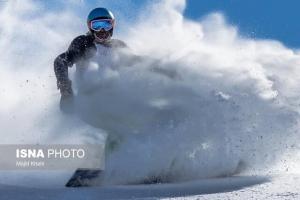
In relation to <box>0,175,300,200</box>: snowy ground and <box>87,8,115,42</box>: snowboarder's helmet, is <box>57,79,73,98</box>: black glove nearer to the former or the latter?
<box>87,8,115,42</box>: snowboarder's helmet

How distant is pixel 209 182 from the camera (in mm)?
6488

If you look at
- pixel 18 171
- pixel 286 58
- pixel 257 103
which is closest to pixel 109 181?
pixel 18 171

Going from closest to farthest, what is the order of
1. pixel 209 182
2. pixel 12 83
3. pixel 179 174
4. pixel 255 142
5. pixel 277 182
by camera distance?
pixel 277 182
pixel 209 182
pixel 179 174
pixel 255 142
pixel 12 83

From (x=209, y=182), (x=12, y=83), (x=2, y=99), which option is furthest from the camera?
(x=12, y=83)

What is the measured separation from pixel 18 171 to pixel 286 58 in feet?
14.9

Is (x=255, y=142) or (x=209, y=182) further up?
(x=255, y=142)

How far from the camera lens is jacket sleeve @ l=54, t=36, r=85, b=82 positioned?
8.15 meters

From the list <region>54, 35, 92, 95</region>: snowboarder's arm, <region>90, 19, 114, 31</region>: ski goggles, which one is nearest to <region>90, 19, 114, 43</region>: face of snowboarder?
<region>90, 19, 114, 31</region>: ski goggles

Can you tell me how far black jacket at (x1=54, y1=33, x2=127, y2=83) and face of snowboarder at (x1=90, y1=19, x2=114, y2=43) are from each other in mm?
77

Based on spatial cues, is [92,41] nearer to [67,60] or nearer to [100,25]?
[100,25]

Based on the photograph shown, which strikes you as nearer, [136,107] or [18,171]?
[18,171]

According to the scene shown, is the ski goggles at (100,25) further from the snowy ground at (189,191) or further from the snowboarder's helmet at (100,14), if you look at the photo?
the snowy ground at (189,191)

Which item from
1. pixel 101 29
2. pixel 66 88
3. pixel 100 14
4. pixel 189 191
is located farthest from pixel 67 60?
pixel 189 191

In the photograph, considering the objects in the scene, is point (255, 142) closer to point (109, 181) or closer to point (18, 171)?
point (109, 181)
